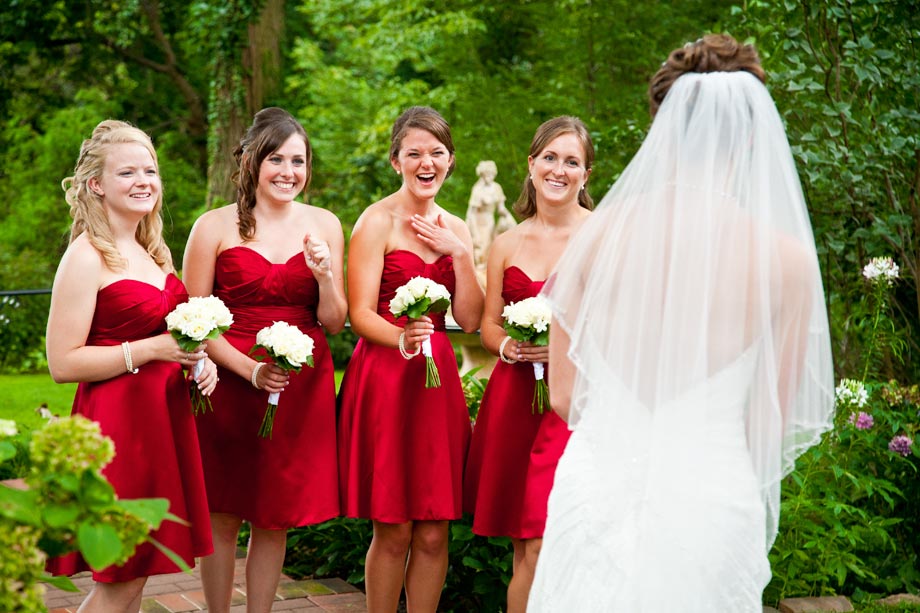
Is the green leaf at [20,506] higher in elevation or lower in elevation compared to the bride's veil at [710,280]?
lower

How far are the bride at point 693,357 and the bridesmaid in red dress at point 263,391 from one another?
172 centimetres

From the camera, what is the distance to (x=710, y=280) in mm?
2639

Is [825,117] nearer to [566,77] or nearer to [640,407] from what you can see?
[640,407]

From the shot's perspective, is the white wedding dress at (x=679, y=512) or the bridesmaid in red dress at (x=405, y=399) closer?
the white wedding dress at (x=679, y=512)

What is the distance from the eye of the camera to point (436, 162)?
14.6ft

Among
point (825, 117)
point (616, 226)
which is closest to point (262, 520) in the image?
point (616, 226)

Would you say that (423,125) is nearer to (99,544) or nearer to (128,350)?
(128,350)

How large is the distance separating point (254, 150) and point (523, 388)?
1519 millimetres

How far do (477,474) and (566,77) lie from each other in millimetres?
13107

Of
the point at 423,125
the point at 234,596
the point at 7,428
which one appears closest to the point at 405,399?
the point at 423,125

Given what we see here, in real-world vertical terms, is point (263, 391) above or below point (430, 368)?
below

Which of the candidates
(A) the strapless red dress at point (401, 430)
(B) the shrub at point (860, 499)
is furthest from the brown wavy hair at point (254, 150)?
(B) the shrub at point (860, 499)

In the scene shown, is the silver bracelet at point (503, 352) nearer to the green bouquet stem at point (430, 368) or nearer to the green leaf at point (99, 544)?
the green bouquet stem at point (430, 368)

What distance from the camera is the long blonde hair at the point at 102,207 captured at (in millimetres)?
3738
